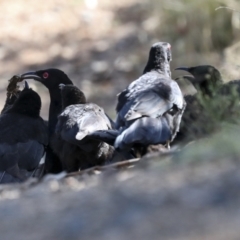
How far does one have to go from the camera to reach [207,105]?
27.9ft

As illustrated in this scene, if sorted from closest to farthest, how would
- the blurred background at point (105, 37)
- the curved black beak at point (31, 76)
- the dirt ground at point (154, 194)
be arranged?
the dirt ground at point (154, 194) → the curved black beak at point (31, 76) → the blurred background at point (105, 37)

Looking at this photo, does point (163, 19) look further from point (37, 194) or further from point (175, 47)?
point (37, 194)

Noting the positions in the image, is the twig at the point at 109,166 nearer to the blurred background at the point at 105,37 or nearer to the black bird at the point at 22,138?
the black bird at the point at 22,138

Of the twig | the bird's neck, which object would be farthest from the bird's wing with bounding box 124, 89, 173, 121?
the bird's neck

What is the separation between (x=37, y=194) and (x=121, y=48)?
38.2 feet

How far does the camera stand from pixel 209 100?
8680 mm

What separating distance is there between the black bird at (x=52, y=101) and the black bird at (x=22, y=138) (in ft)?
0.43

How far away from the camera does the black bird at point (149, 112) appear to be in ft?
26.7

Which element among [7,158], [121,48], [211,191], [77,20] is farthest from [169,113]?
[77,20]

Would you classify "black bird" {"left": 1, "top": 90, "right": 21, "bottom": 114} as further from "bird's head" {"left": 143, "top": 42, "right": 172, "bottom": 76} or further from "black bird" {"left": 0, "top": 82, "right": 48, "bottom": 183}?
"bird's head" {"left": 143, "top": 42, "right": 172, "bottom": 76}

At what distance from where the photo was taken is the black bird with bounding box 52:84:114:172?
27.3ft

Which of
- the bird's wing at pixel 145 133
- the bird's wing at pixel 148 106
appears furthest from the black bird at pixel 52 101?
the bird's wing at pixel 145 133

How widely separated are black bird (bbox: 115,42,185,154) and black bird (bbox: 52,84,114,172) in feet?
0.86

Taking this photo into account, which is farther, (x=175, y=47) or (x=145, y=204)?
(x=175, y=47)
